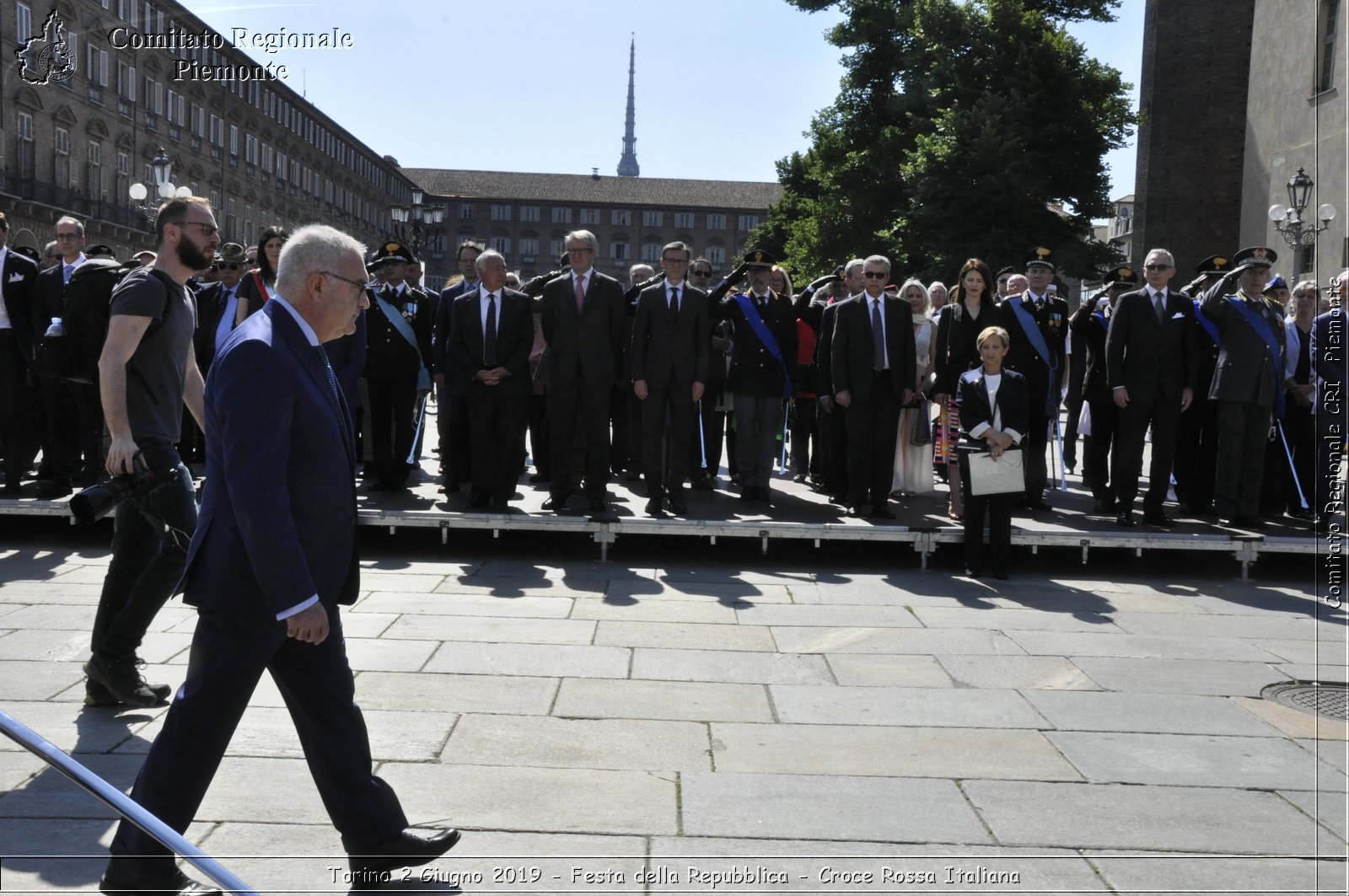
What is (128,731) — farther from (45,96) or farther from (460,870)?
(45,96)

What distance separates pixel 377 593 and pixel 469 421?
2434mm

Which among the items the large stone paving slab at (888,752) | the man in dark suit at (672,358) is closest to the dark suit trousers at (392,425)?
the man in dark suit at (672,358)

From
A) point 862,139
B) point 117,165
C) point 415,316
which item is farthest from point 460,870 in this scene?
point 117,165

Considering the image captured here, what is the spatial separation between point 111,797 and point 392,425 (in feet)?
27.5

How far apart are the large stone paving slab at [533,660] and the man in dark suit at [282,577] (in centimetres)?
225

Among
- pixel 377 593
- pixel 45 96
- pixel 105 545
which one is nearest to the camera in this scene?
pixel 377 593

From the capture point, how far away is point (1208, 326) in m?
10.1

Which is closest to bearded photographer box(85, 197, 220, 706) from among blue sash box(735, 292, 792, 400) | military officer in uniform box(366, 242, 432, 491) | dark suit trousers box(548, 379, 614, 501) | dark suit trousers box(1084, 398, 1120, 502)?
dark suit trousers box(548, 379, 614, 501)

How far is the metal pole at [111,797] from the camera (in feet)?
7.32

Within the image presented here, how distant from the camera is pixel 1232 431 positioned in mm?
9703

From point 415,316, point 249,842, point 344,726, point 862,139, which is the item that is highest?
point 862,139

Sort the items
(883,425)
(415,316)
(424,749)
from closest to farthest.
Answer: (424,749) < (883,425) < (415,316)

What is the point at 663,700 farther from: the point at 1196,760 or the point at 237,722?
the point at 237,722

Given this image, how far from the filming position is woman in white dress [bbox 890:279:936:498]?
1091 centimetres
